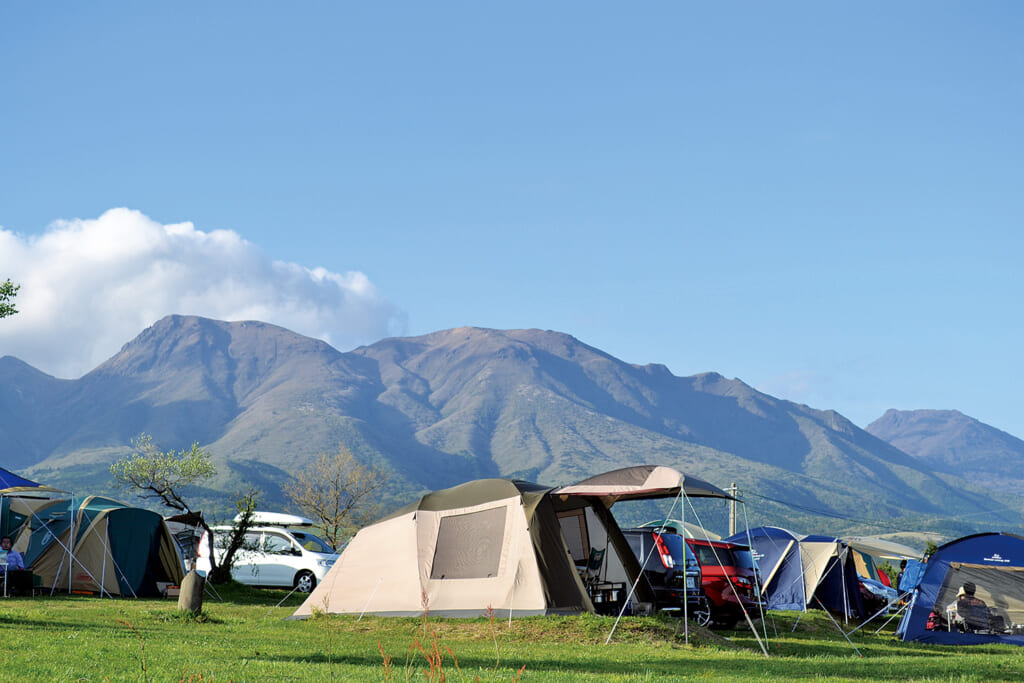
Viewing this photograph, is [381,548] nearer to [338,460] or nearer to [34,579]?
[34,579]

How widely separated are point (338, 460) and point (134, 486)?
3294 centimetres

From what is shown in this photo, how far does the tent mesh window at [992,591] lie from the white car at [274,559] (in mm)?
14708

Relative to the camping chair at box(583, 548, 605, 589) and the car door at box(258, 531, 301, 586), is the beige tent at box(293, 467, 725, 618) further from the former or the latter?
the car door at box(258, 531, 301, 586)

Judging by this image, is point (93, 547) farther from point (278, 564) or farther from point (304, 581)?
point (304, 581)

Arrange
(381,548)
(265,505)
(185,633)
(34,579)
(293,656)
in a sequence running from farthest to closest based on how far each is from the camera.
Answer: (265,505)
(34,579)
(381,548)
(185,633)
(293,656)

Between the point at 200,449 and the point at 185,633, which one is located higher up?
the point at 200,449

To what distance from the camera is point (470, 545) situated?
17516mm

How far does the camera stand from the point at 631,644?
47.3 ft

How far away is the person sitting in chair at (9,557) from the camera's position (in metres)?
20.6

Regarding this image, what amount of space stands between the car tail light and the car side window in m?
11.7

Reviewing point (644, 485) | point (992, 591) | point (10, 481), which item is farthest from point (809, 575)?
point (10, 481)

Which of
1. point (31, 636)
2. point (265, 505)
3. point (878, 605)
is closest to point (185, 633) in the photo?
point (31, 636)

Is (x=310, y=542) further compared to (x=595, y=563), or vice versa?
(x=310, y=542)

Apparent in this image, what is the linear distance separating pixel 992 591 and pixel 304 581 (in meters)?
16.4
